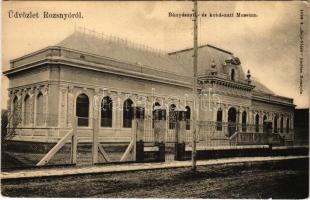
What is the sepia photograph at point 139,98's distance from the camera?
34.5 ft

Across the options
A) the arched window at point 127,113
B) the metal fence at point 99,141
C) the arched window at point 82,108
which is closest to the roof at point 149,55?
the arched window at point 127,113

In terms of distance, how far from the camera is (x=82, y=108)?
21531mm

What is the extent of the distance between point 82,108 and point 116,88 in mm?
2646

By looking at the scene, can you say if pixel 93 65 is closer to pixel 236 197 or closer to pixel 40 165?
pixel 40 165

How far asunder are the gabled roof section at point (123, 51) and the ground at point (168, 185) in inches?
412

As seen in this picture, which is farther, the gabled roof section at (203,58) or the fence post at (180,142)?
the gabled roof section at (203,58)

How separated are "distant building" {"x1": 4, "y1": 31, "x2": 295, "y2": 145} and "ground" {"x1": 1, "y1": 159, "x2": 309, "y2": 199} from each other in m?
4.92

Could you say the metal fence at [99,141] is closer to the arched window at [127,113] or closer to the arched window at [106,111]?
the arched window at [106,111]

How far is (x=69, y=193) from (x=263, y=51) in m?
9.35

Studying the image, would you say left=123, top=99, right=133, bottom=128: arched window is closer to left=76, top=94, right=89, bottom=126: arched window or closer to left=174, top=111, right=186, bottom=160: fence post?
left=76, top=94, right=89, bottom=126: arched window

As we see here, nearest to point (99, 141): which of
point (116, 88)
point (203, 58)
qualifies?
point (116, 88)

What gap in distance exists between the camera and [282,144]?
68.9 ft

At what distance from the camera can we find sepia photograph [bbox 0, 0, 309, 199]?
10508mm

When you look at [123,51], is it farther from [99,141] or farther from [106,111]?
[99,141]
